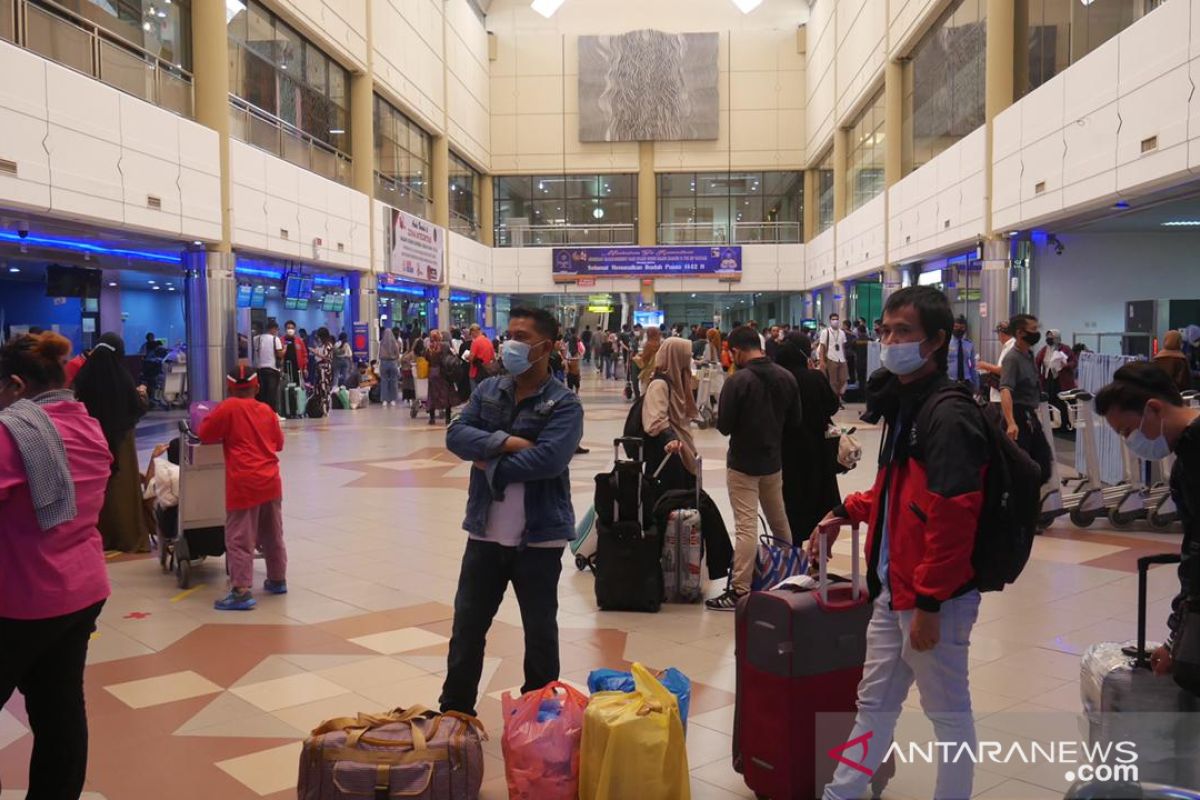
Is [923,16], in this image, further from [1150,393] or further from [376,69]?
[1150,393]

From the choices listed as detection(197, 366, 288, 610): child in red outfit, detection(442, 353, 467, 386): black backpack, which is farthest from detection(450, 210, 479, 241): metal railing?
detection(197, 366, 288, 610): child in red outfit

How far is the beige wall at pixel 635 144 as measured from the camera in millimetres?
40344

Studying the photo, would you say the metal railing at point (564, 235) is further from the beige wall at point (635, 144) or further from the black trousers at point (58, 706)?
the black trousers at point (58, 706)

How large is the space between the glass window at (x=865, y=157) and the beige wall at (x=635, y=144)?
8.01 m

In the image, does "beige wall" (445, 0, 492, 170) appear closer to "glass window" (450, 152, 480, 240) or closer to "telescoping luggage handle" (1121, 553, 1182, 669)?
"glass window" (450, 152, 480, 240)

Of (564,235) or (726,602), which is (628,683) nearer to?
(726,602)

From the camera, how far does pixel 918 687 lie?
3059 mm

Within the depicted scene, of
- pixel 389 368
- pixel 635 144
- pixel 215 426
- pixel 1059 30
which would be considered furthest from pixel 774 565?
pixel 635 144

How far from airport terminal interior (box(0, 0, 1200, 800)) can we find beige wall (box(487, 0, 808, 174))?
6.4 inches

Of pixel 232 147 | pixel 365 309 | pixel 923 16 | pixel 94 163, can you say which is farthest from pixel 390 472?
pixel 923 16

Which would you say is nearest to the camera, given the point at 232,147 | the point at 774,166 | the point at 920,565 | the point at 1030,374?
the point at 920,565

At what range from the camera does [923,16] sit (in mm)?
22234

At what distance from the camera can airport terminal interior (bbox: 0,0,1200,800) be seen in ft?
11.1

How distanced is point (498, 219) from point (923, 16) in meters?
23.2
